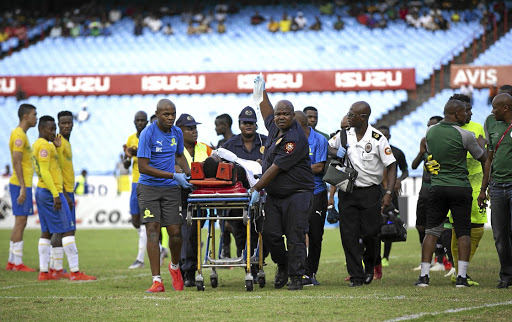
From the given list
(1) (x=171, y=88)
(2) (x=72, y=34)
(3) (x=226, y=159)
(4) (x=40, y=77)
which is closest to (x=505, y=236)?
(3) (x=226, y=159)

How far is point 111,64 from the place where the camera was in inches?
1361

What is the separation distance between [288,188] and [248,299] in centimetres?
157

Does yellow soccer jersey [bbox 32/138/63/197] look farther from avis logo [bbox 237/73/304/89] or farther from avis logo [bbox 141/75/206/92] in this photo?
avis logo [bbox 141/75/206/92]

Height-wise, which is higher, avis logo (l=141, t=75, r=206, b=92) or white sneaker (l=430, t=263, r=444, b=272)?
avis logo (l=141, t=75, r=206, b=92)

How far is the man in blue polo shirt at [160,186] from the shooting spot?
9.27 meters

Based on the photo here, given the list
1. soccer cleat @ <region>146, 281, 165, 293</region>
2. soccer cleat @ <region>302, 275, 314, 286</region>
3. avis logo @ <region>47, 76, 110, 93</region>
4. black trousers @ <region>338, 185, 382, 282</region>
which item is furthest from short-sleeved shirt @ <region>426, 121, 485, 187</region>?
avis logo @ <region>47, 76, 110, 93</region>

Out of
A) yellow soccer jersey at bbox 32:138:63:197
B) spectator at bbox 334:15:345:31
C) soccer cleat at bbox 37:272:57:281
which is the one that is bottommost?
soccer cleat at bbox 37:272:57:281

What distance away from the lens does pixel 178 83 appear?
105ft

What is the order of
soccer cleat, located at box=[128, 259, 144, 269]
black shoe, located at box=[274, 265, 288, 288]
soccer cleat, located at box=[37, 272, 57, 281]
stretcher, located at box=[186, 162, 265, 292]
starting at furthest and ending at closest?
soccer cleat, located at box=[128, 259, 144, 269] < soccer cleat, located at box=[37, 272, 57, 281] < black shoe, located at box=[274, 265, 288, 288] < stretcher, located at box=[186, 162, 265, 292]

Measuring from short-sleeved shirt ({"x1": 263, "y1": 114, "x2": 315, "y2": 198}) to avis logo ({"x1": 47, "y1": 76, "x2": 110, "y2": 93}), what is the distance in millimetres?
24310

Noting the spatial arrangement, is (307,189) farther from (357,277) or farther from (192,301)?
(192,301)

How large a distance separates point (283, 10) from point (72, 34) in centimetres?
977

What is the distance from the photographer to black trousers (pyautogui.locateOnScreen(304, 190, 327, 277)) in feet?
34.0

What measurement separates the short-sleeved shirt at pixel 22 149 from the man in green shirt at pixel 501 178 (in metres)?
7.61
